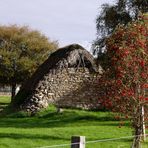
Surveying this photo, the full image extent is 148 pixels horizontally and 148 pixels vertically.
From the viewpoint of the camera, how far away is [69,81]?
121 ft

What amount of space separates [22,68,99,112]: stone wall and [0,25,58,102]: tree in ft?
85.5

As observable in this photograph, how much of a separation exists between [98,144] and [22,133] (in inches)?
149

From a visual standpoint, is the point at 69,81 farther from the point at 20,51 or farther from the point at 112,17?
the point at 20,51

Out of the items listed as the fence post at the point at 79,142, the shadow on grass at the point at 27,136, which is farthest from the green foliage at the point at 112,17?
the fence post at the point at 79,142

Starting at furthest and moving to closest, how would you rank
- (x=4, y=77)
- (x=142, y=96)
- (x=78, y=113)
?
(x=4, y=77), (x=78, y=113), (x=142, y=96)

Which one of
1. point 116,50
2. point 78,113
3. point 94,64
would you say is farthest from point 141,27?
point 94,64

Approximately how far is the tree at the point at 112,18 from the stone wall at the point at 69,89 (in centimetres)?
271

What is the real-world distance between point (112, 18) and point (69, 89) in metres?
6.08

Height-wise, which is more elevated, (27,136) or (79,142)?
(79,142)

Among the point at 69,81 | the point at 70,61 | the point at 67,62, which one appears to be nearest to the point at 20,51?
the point at 69,81

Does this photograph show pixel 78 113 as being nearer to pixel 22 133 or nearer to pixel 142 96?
pixel 22 133

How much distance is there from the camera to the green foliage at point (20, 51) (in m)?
63.0

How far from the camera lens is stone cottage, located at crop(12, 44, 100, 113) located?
117 feet

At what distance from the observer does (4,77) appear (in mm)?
63344
